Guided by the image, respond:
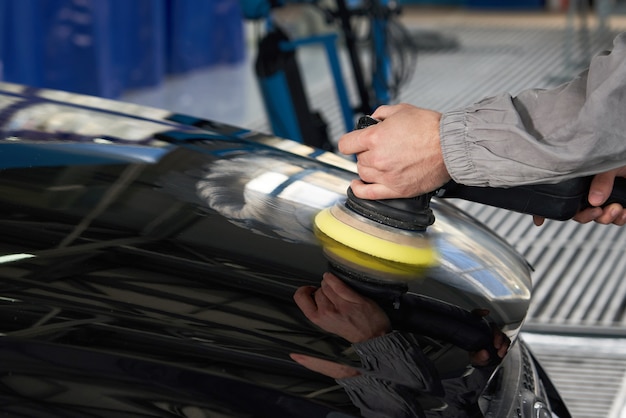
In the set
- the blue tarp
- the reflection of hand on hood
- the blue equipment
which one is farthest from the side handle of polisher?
the blue tarp

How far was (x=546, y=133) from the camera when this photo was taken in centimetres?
125

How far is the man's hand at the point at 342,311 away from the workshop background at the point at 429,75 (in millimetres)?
1373

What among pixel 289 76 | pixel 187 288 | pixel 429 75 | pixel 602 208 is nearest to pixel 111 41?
pixel 429 75

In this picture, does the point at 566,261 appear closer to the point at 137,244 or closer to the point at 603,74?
the point at 603,74

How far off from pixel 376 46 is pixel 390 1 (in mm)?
187

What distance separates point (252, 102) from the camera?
549 centimetres

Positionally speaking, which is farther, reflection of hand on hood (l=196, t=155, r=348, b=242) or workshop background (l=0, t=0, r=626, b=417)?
workshop background (l=0, t=0, r=626, b=417)

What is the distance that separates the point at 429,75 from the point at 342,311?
5116 mm

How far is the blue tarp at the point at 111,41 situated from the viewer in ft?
14.4

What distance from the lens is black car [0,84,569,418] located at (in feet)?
3.09

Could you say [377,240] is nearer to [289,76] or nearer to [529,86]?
[289,76]

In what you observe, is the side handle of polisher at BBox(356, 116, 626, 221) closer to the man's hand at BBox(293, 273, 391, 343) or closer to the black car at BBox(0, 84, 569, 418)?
the black car at BBox(0, 84, 569, 418)

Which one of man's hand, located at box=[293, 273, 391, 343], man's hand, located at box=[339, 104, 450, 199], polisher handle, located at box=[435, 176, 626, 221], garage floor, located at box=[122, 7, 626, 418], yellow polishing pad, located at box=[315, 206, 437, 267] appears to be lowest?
garage floor, located at box=[122, 7, 626, 418]

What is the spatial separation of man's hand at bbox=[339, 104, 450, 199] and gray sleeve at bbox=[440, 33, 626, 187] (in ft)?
0.09
